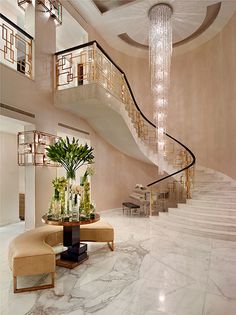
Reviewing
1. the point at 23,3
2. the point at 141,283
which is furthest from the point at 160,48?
the point at 141,283

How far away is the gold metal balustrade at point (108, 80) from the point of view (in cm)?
629

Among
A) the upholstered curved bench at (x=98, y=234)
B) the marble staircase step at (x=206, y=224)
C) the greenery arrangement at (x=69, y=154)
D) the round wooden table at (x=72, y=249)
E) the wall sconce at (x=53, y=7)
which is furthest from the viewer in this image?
the wall sconce at (x=53, y=7)

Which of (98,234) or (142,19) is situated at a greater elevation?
(142,19)

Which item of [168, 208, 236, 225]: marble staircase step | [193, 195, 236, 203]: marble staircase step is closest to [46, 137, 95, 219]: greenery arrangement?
[168, 208, 236, 225]: marble staircase step

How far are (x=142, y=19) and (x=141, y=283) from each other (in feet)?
27.9


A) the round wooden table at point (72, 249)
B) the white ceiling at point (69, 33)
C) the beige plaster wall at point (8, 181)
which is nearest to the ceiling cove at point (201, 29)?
the white ceiling at point (69, 33)

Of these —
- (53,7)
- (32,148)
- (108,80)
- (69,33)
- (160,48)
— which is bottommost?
(32,148)

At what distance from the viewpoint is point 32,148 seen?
17.7 feet

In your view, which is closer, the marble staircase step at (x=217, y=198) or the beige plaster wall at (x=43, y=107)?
the beige plaster wall at (x=43, y=107)

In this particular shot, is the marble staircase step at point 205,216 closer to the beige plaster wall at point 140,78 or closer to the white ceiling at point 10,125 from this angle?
the white ceiling at point 10,125

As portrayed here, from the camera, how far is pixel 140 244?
186 inches

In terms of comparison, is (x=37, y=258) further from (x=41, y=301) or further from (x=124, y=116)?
(x=124, y=116)

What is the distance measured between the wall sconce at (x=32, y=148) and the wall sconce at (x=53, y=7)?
337 centimetres

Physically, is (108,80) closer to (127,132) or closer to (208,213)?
(127,132)
